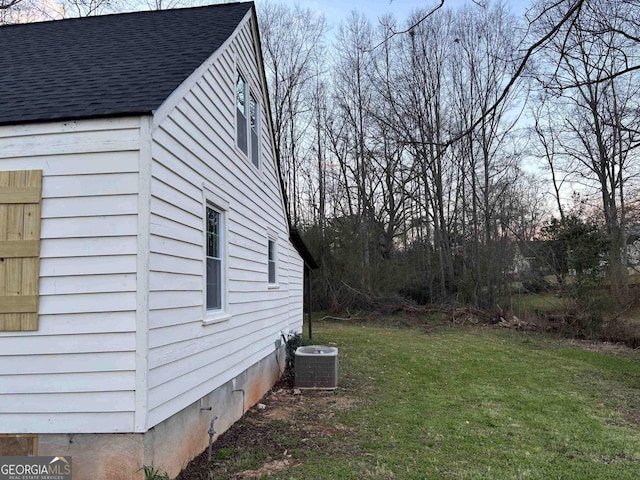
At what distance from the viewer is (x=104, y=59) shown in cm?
473

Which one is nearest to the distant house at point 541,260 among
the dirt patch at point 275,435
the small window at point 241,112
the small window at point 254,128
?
the dirt patch at point 275,435

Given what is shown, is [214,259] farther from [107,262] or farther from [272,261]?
[272,261]

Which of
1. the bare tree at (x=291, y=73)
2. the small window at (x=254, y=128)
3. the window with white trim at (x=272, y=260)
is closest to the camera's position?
the small window at (x=254, y=128)

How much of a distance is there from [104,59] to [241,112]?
207 centimetres

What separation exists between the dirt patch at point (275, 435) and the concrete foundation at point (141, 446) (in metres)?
0.20

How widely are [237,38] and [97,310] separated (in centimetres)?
442

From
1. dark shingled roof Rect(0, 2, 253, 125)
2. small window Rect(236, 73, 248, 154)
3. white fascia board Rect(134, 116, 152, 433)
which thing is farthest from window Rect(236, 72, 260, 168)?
white fascia board Rect(134, 116, 152, 433)

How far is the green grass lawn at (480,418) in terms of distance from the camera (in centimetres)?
410

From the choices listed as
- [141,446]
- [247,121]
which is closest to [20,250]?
[141,446]

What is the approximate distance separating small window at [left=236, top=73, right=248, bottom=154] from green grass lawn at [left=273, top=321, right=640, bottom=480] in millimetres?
3932

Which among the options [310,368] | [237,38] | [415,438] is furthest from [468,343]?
[237,38]

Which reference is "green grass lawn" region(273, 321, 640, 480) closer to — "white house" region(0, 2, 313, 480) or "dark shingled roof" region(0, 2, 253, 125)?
"white house" region(0, 2, 313, 480)

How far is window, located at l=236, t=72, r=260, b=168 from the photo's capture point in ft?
20.7

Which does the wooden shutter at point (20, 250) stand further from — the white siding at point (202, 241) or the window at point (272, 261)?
the window at point (272, 261)
